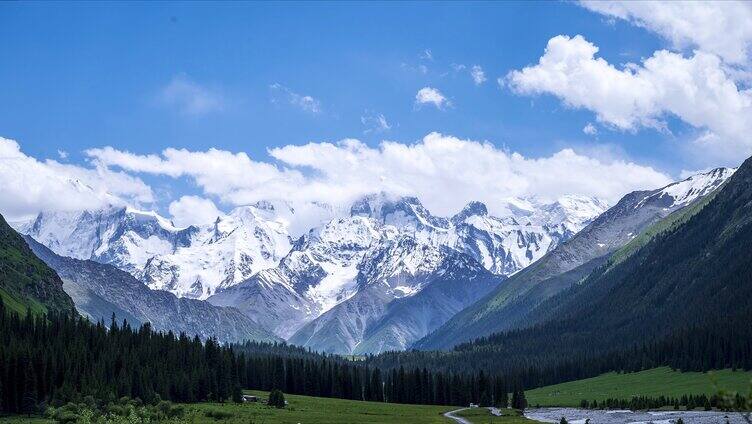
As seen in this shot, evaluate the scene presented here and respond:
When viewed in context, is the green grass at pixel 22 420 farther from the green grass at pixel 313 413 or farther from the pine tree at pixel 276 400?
the pine tree at pixel 276 400

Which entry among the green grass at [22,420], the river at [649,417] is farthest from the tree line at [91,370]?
the river at [649,417]

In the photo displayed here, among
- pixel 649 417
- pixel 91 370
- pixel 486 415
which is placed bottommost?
pixel 649 417

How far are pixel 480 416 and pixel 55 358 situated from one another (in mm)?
77996

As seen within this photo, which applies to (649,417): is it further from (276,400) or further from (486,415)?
(276,400)

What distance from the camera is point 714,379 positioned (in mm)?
30922

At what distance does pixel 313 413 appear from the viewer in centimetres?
14988

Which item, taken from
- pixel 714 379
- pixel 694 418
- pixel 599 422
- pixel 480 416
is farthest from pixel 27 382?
pixel 714 379

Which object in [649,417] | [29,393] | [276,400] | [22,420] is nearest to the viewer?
[22,420]

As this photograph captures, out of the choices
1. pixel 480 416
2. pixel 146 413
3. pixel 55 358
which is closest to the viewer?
pixel 146 413

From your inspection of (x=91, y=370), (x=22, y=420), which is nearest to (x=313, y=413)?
(x=91, y=370)

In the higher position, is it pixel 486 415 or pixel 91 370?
pixel 91 370

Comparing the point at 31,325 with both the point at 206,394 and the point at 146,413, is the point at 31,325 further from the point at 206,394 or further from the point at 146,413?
the point at 146,413

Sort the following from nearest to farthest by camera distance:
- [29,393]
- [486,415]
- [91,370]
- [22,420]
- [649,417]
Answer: [22,420] → [29,393] → [91,370] → [649,417] → [486,415]

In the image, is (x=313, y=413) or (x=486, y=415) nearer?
(x=313, y=413)
